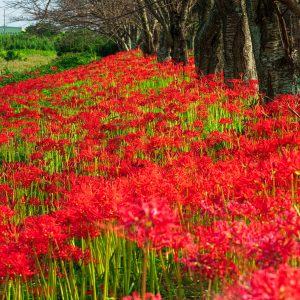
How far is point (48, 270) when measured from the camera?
3158mm

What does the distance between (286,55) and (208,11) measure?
21.4ft

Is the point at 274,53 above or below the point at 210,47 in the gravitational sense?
below

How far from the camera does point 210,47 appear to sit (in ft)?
40.2

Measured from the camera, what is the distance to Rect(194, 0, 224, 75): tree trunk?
39.5 ft

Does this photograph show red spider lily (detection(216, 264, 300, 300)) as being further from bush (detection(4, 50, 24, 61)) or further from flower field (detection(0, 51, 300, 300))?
bush (detection(4, 50, 24, 61))

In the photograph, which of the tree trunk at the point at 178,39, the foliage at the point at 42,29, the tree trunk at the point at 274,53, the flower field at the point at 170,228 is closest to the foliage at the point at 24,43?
the foliage at the point at 42,29

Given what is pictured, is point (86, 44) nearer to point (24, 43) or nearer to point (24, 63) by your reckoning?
point (24, 63)

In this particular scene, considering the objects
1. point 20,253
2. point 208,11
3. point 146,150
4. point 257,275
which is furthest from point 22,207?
point 208,11

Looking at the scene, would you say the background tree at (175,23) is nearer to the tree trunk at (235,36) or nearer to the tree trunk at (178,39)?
the tree trunk at (178,39)

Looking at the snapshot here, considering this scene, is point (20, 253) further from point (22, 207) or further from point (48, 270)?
point (22, 207)

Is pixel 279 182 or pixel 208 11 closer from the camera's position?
pixel 279 182

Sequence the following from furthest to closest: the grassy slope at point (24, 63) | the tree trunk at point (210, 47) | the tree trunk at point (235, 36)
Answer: the grassy slope at point (24, 63) → the tree trunk at point (210, 47) → the tree trunk at point (235, 36)

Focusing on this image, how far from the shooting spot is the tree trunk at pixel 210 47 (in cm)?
1205

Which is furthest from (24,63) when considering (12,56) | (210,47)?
(210,47)
